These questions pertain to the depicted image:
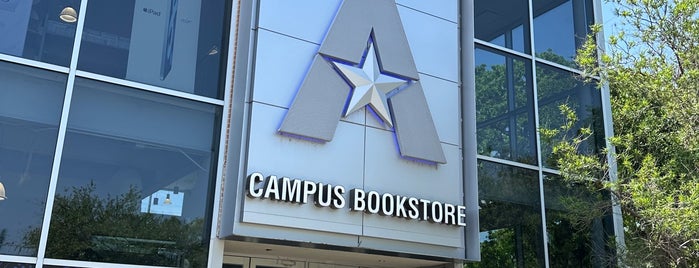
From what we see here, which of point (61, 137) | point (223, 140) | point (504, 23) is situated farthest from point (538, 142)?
point (61, 137)

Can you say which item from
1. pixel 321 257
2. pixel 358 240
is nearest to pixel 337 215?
pixel 358 240

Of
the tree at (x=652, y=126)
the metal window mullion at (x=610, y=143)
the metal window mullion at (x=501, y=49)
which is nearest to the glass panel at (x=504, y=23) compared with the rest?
the metal window mullion at (x=501, y=49)

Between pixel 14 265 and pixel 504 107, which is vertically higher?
pixel 504 107

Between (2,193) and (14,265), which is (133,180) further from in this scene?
(14,265)

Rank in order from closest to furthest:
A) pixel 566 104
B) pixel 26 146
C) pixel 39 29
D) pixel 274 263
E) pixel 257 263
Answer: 1. pixel 26 146
2. pixel 39 29
3. pixel 257 263
4. pixel 274 263
5. pixel 566 104

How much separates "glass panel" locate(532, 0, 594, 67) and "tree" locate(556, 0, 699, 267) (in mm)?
1287

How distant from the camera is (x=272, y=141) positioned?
8.66 meters

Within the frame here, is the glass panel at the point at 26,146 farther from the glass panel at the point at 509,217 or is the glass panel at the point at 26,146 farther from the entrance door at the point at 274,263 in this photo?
the glass panel at the point at 509,217

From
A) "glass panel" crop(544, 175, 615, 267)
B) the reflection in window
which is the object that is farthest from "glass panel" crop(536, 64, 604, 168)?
the reflection in window

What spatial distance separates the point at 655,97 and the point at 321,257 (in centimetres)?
548

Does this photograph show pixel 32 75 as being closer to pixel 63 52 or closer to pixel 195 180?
pixel 63 52

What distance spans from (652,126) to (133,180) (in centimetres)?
765

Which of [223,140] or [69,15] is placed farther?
[223,140]

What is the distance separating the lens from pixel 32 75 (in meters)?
7.75
